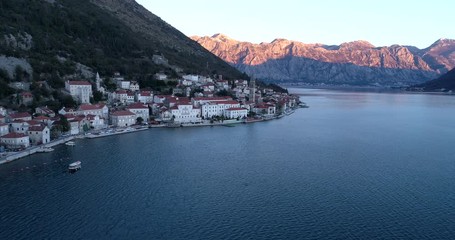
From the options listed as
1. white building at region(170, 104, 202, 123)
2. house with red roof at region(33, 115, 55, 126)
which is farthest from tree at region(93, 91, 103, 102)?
house with red roof at region(33, 115, 55, 126)

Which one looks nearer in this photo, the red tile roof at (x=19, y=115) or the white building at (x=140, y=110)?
the red tile roof at (x=19, y=115)

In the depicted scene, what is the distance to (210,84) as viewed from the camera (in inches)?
1999

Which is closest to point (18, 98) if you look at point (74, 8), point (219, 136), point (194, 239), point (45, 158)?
point (45, 158)

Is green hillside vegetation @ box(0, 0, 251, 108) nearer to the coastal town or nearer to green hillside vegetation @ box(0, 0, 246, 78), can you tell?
green hillside vegetation @ box(0, 0, 246, 78)

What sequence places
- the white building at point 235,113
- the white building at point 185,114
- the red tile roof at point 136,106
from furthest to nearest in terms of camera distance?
the white building at point 235,113 < the white building at point 185,114 < the red tile roof at point 136,106

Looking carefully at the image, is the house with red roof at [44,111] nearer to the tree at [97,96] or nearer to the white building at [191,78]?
the tree at [97,96]

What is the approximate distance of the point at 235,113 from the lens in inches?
1628

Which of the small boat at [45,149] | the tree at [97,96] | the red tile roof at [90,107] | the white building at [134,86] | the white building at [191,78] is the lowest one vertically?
the small boat at [45,149]

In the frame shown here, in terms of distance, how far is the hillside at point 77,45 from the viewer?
120ft

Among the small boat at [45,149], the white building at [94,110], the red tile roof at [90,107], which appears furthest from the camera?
the red tile roof at [90,107]

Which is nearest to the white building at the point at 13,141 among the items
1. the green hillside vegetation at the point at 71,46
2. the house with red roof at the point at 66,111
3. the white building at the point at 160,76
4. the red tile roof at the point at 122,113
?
the house with red roof at the point at 66,111

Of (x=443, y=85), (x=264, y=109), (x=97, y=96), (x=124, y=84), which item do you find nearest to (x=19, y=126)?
(x=97, y=96)

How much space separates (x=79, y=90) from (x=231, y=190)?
78.2ft

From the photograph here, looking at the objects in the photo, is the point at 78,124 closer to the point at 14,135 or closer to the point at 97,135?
the point at 97,135
